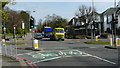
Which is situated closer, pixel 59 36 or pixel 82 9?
pixel 59 36

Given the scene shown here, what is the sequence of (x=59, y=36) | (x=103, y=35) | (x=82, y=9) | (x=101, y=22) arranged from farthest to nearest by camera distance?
1. (x=101, y=22)
2. (x=82, y=9)
3. (x=103, y=35)
4. (x=59, y=36)

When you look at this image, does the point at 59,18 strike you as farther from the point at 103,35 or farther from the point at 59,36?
the point at 59,36

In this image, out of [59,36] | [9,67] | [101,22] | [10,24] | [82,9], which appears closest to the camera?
[9,67]

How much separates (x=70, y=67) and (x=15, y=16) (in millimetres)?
70032

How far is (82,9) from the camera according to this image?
68812 millimetres

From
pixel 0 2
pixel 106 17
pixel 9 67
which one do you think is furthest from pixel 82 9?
pixel 9 67

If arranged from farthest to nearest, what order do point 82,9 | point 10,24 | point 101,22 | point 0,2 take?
point 101,22, point 10,24, point 82,9, point 0,2

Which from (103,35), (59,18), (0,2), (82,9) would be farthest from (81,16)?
(0,2)

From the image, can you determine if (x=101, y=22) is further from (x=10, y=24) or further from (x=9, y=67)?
(x=9, y=67)

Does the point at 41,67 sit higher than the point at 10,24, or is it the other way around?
the point at 10,24

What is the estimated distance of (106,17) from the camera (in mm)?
79500

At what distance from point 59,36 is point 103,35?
16428 mm

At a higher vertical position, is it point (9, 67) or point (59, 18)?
point (59, 18)

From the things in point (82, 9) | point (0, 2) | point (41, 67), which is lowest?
point (41, 67)
